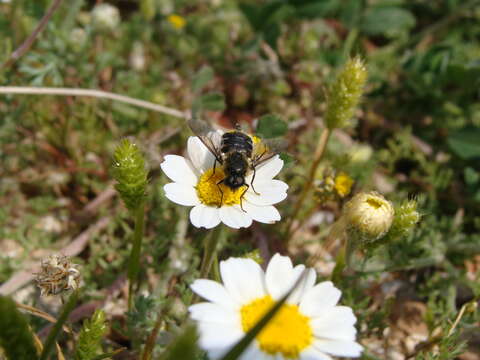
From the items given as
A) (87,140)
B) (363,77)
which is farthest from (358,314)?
(87,140)

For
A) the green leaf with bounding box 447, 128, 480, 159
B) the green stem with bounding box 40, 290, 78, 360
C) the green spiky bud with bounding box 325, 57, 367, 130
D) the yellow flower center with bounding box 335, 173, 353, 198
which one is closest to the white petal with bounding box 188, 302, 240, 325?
the green stem with bounding box 40, 290, 78, 360

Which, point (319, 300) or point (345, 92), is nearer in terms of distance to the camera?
point (319, 300)

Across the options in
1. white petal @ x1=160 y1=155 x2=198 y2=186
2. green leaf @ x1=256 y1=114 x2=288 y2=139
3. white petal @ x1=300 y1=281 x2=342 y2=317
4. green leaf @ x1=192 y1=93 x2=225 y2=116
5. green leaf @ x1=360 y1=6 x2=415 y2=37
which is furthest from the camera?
green leaf @ x1=360 y1=6 x2=415 y2=37

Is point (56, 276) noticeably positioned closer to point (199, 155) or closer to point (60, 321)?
point (60, 321)

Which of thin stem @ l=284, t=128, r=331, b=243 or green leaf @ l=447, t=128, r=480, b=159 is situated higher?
green leaf @ l=447, t=128, r=480, b=159

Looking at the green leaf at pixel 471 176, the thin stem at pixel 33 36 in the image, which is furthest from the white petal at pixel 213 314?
the green leaf at pixel 471 176

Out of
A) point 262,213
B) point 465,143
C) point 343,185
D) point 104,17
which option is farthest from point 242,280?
point 104,17

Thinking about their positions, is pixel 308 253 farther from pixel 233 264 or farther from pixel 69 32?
pixel 69 32

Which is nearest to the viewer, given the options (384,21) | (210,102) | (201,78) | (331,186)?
(331,186)

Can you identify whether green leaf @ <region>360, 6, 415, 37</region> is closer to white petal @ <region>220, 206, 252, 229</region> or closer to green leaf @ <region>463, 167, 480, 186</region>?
green leaf @ <region>463, 167, 480, 186</region>
